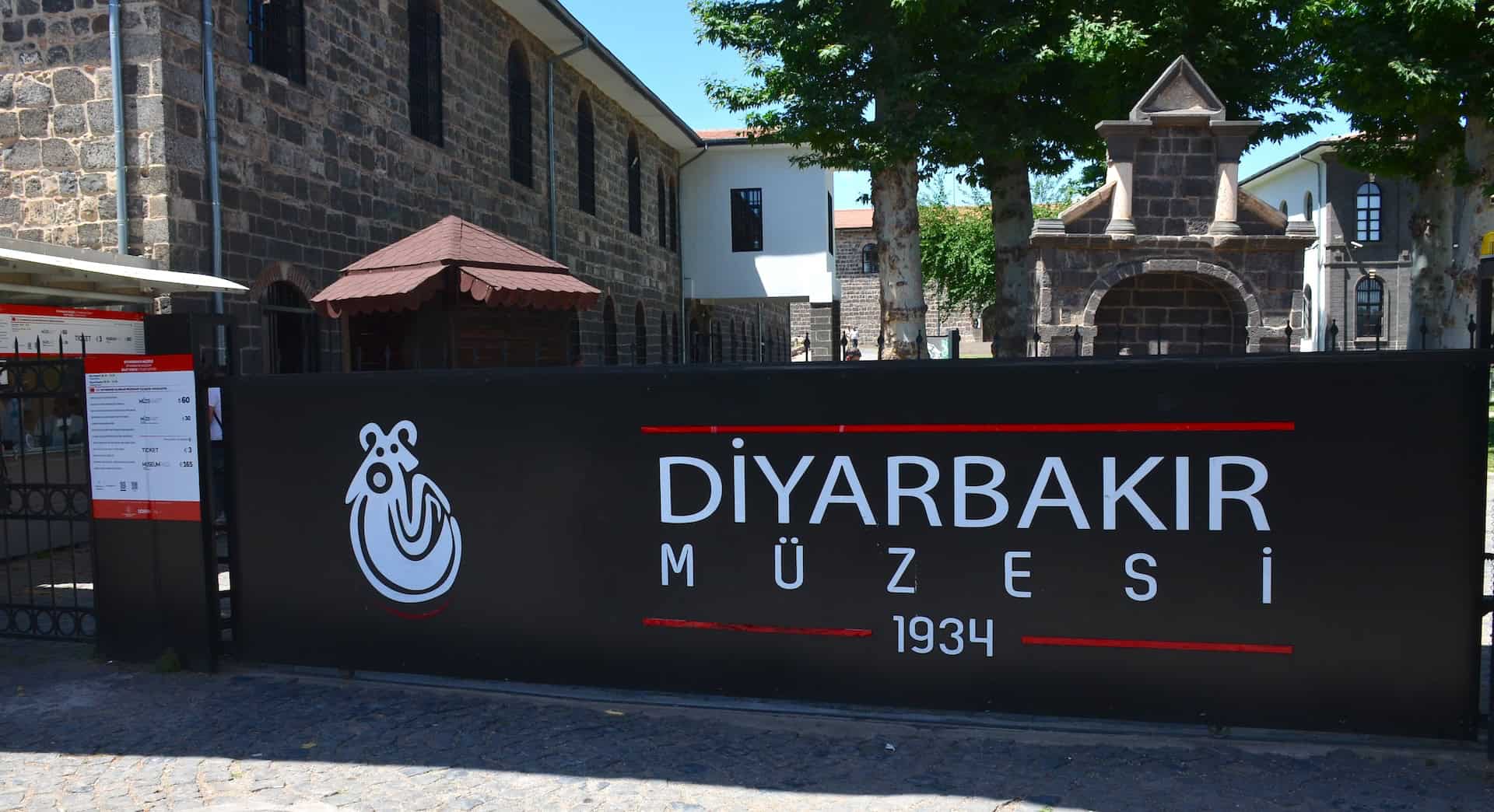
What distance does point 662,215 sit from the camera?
93.4 feet

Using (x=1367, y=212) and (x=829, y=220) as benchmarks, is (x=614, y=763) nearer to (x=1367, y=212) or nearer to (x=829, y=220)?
(x=829, y=220)

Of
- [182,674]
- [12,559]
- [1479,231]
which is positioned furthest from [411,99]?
[1479,231]

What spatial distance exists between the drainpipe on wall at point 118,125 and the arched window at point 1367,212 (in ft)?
151

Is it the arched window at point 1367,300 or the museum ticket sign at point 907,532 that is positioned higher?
the arched window at point 1367,300

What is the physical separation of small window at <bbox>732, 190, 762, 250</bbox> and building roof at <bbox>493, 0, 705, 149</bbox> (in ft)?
7.37

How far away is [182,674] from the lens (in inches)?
215

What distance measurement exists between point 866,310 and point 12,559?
5119 centimetres

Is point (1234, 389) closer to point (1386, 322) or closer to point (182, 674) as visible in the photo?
point (182, 674)

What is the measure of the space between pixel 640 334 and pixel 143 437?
834 inches

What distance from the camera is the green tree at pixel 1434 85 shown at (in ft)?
53.0

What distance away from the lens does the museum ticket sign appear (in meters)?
4.03

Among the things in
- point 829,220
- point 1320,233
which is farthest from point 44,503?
point 1320,233

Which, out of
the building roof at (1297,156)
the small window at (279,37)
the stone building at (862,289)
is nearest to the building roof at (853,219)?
the stone building at (862,289)

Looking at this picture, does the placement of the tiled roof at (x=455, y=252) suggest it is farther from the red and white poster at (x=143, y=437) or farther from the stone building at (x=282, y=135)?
the red and white poster at (x=143, y=437)
